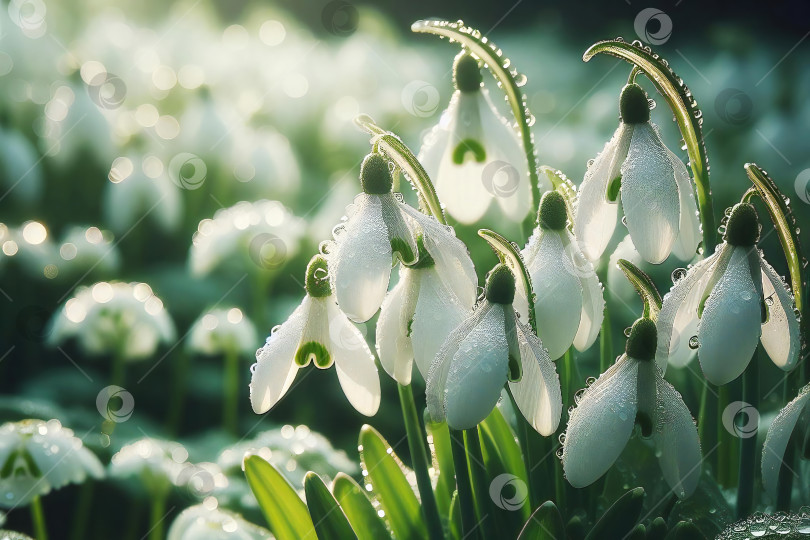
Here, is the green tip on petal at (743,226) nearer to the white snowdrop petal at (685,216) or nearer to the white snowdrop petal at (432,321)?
the white snowdrop petal at (685,216)

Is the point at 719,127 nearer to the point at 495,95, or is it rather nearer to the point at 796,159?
the point at 796,159

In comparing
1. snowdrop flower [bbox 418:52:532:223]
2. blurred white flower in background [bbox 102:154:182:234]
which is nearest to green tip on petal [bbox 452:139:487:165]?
snowdrop flower [bbox 418:52:532:223]

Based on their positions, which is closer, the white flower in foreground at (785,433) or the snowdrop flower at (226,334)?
the white flower in foreground at (785,433)

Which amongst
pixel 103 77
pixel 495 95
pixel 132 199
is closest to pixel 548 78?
pixel 495 95

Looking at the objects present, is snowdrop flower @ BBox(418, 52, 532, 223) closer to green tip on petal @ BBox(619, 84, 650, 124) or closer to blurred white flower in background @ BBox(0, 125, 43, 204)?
green tip on petal @ BBox(619, 84, 650, 124)

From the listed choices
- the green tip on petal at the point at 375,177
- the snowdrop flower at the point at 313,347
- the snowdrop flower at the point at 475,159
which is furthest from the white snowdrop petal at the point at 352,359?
the snowdrop flower at the point at 475,159

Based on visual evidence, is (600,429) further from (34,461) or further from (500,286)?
(34,461)
